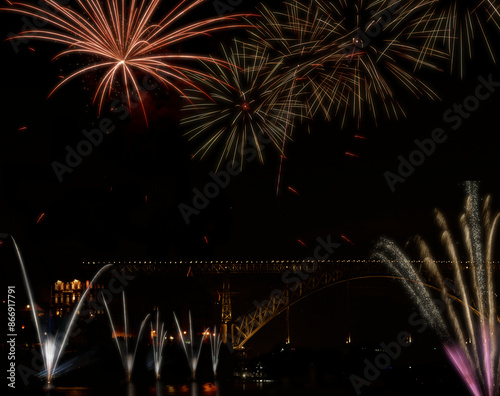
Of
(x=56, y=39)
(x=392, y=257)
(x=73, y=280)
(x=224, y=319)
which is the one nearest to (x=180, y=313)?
(x=73, y=280)

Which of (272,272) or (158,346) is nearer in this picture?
(158,346)

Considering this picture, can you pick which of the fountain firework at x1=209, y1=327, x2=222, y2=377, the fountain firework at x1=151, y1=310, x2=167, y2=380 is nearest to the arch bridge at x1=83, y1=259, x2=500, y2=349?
the fountain firework at x1=209, y1=327, x2=222, y2=377

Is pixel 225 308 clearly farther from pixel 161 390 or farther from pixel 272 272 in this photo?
pixel 161 390

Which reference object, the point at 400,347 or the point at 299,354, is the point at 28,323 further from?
the point at 400,347

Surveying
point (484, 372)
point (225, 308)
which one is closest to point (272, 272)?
point (225, 308)

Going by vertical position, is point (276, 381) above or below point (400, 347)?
below

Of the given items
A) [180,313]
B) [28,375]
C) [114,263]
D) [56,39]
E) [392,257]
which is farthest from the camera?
[180,313]

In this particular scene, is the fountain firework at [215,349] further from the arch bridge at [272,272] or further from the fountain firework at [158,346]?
the fountain firework at [158,346]

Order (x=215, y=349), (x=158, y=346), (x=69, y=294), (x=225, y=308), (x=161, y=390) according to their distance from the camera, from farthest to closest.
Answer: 1. (x=69, y=294)
2. (x=225, y=308)
3. (x=215, y=349)
4. (x=158, y=346)
5. (x=161, y=390)

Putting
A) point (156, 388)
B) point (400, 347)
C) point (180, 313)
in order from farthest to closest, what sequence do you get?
1. point (180, 313)
2. point (400, 347)
3. point (156, 388)
